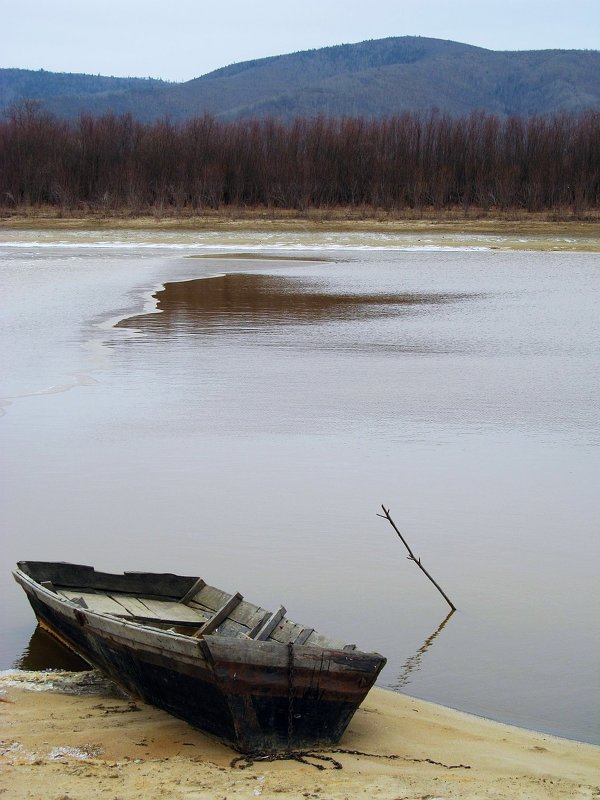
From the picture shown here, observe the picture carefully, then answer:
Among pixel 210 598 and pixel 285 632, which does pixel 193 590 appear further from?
pixel 285 632

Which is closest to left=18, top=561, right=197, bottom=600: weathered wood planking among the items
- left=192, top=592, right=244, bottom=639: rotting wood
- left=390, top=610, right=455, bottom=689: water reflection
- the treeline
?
left=192, top=592, right=244, bottom=639: rotting wood

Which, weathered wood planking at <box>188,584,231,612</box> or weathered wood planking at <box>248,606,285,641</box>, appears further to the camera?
weathered wood planking at <box>188,584,231,612</box>

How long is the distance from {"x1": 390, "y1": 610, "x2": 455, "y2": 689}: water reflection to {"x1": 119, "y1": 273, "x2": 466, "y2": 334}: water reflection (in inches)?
479

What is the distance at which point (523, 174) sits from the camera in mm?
57625

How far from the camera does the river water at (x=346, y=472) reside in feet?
21.7

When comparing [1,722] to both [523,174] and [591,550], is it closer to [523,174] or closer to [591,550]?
[591,550]

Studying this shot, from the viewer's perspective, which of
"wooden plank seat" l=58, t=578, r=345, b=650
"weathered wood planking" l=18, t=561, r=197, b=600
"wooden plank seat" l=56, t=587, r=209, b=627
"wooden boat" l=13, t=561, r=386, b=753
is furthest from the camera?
"weathered wood planking" l=18, t=561, r=197, b=600

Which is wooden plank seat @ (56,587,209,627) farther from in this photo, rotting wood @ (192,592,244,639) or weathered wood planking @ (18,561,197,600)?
rotting wood @ (192,592,244,639)

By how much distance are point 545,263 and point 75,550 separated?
2806 cm

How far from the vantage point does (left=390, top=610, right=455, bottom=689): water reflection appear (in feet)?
19.7

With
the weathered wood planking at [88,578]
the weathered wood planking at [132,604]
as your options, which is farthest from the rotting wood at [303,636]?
the weathered wood planking at [88,578]

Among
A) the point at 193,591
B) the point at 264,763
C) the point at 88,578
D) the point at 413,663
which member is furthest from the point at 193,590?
the point at 264,763

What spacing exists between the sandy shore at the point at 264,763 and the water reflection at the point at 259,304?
43.3 feet

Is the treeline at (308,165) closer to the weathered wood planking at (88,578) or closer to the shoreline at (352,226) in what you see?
the shoreline at (352,226)
